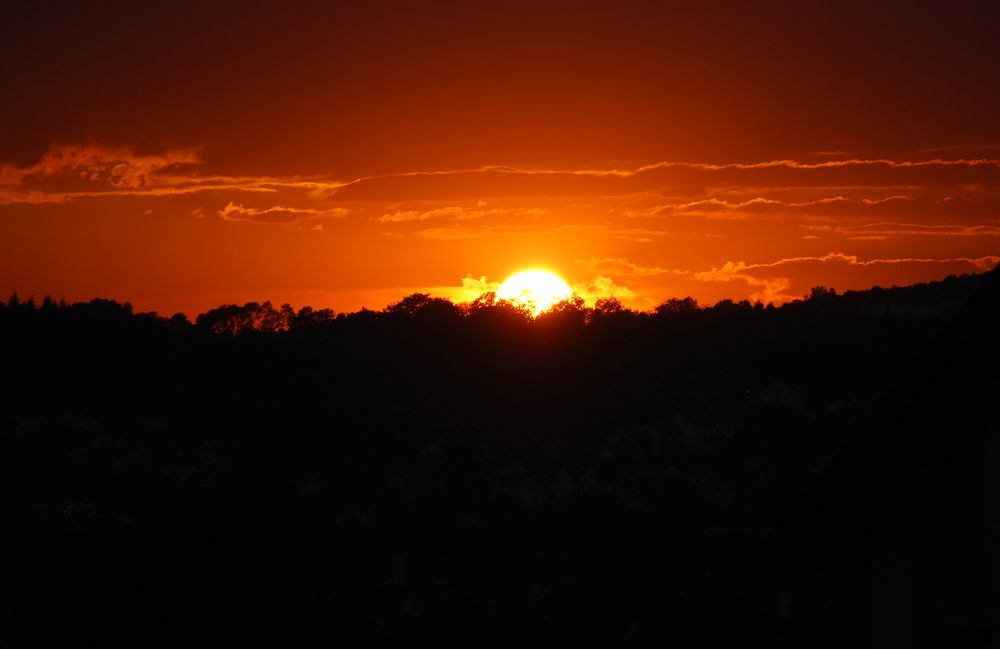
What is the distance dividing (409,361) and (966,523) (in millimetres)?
122837

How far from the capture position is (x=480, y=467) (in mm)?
91875

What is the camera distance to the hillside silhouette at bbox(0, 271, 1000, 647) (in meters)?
6.80

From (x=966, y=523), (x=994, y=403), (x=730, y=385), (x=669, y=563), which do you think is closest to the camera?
(x=994, y=403)

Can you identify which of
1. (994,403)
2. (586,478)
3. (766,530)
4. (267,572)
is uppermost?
(994,403)

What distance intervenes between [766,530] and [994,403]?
198cm

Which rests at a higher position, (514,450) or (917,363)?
(917,363)

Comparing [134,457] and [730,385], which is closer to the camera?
[134,457]

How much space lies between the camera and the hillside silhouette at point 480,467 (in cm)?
680

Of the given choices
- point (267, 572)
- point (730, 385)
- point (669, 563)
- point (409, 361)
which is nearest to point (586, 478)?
point (730, 385)

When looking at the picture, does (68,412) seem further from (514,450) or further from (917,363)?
(917,363)

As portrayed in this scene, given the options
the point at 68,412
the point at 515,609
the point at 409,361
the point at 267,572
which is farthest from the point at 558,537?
the point at 409,361

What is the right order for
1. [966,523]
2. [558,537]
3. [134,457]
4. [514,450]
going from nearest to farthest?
[966,523] → [558,537] → [134,457] → [514,450]

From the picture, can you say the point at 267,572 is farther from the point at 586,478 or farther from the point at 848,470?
the point at 586,478

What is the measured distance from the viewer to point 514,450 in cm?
10231
